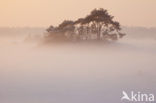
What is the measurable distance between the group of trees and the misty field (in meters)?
0.05

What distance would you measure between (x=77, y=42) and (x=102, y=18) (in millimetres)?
201

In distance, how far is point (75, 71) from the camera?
68.1 inches

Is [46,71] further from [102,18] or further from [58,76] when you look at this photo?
[102,18]

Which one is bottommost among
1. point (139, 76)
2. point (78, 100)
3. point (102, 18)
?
point (78, 100)

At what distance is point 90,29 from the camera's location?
68.6 inches

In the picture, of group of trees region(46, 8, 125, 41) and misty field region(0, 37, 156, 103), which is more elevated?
group of trees region(46, 8, 125, 41)

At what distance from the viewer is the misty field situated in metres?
1.69

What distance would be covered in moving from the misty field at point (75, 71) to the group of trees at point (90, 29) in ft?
0.16

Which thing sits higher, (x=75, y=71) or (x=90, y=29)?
(x=90, y=29)

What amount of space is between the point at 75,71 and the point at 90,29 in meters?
0.26

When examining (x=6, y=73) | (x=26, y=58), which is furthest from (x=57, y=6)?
(x=6, y=73)

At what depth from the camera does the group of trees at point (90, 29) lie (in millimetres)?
1728

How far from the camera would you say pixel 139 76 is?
169 cm

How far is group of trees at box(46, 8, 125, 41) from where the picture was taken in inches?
68.0
